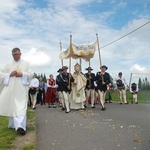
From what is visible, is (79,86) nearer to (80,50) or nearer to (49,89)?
(80,50)

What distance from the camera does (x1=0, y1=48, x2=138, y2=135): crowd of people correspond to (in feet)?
26.4

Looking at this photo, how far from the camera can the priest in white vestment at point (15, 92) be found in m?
7.97

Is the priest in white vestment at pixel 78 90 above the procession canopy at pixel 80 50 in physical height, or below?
below

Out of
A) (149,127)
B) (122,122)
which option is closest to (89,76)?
(122,122)

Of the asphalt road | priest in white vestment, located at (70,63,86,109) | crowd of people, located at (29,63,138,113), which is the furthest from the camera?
priest in white vestment, located at (70,63,86,109)

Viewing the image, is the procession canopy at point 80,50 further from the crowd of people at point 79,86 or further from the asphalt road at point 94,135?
the asphalt road at point 94,135

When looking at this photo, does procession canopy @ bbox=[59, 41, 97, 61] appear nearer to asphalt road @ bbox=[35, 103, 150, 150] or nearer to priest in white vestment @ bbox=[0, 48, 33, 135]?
asphalt road @ bbox=[35, 103, 150, 150]

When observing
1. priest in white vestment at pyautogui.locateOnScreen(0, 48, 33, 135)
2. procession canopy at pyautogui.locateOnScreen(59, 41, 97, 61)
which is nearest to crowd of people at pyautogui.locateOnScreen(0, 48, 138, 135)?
priest in white vestment at pyautogui.locateOnScreen(0, 48, 33, 135)

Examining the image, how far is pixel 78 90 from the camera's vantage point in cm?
1470

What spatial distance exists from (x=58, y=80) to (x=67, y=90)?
0.79 meters

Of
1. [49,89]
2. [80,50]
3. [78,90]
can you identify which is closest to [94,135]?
[78,90]

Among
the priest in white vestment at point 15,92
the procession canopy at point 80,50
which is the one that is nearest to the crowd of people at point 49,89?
the priest in white vestment at point 15,92

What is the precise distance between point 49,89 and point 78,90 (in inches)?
144

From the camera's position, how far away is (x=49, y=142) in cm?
671
